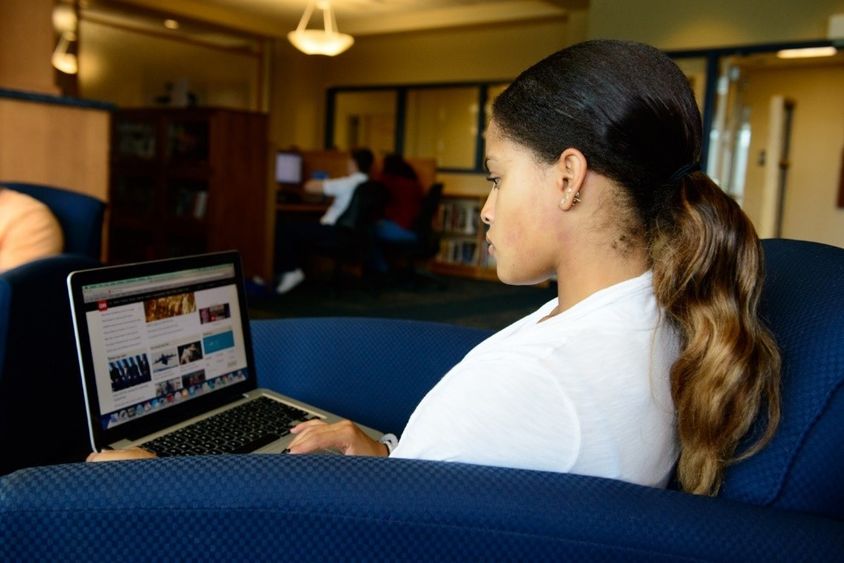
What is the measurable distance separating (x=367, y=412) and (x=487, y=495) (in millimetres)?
767

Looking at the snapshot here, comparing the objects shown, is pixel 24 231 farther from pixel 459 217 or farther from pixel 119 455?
pixel 459 217

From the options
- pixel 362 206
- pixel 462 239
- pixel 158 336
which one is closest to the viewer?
pixel 158 336

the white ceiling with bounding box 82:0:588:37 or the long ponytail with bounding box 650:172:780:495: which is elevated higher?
the white ceiling with bounding box 82:0:588:37

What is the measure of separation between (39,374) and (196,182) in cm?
447

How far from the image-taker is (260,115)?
5.66 meters

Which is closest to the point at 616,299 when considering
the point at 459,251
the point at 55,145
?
the point at 55,145

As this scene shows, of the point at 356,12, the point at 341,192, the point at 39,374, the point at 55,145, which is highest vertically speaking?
the point at 356,12

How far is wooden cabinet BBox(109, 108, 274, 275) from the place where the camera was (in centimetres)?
548

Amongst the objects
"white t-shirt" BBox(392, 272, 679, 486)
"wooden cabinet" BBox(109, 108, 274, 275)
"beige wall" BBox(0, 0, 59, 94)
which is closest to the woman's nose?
"white t-shirt" BBox(392, 272, 679, 486)

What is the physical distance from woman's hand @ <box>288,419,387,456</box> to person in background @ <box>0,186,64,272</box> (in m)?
1.42

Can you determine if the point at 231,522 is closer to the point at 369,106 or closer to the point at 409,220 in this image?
the point at 409,220

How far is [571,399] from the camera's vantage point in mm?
697

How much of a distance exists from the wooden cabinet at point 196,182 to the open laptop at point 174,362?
4373mm

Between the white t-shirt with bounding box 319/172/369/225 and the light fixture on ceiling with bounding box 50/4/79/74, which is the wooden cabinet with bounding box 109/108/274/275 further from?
the light fixture on ceiling with bounding box 50/4/79/74
